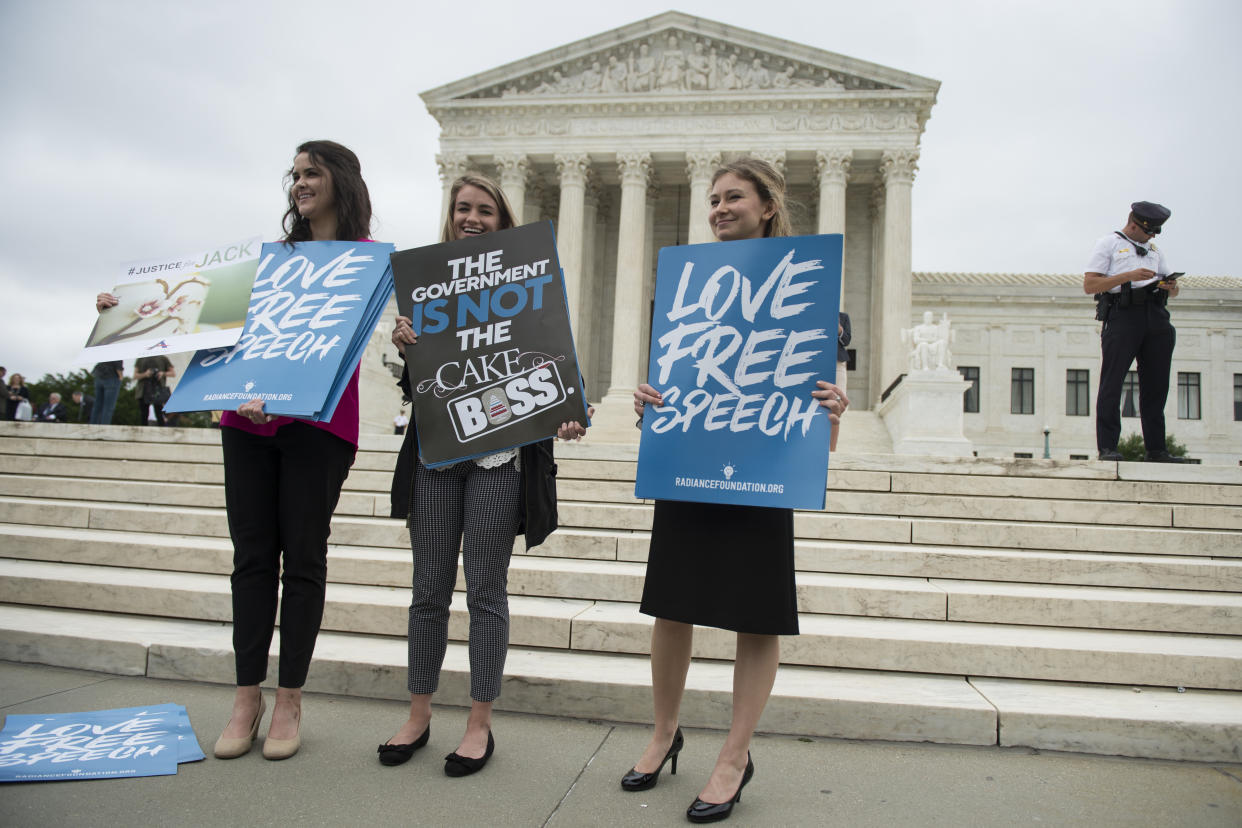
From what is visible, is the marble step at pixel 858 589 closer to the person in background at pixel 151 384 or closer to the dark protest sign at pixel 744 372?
the dark protest sign at pixel 744 372

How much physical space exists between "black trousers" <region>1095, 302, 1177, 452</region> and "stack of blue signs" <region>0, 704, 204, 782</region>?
7.28 meters

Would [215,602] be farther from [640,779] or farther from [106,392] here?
[106,392]

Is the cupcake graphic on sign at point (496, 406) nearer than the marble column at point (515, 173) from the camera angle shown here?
Yes

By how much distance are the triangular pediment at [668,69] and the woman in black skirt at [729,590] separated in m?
28.9

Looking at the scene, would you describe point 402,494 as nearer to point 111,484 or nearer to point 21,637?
point 21,637

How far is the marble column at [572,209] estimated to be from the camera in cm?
2941

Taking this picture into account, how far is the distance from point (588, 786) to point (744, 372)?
1653mm

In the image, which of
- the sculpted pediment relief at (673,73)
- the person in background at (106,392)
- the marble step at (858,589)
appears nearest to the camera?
the marble step at (858,589)

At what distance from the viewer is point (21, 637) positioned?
4.50 m

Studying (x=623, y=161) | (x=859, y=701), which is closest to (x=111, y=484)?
(x=859, y=701)

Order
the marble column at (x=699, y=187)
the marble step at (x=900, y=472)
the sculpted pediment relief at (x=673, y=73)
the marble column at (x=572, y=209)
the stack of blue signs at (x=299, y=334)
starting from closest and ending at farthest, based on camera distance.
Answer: the stack of blue signs at (x=299, y=334)
the marble step at (x=900, y=472)
the marble column at (x=699, y=187)
the marble column at (x=572, y=209)
the sculpted pediment relief at (x=673, y=73)

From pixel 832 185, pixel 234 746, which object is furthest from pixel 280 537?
pixel 832 185

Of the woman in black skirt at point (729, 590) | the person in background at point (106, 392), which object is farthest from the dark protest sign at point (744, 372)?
the person in background at point (106, 392)

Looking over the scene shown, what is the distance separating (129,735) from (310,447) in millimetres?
1360
